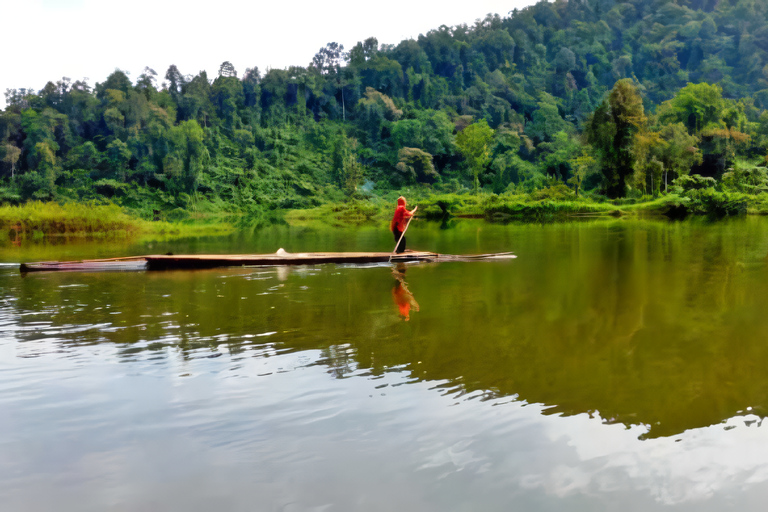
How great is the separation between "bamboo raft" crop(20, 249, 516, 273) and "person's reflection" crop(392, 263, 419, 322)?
1.18 meters

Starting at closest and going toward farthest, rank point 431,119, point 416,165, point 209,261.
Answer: point 209,261 < point 416,165 < point 431,119

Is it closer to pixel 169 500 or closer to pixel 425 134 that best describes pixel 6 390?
pixel 169 500

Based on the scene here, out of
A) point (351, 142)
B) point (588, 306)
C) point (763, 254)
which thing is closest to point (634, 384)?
point (588, 306)

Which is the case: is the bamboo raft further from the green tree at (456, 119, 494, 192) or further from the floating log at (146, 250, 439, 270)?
the green tree at (456, 119, 494, 192)

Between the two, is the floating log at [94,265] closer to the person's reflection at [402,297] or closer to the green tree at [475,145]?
the person's reflection at [402,297]

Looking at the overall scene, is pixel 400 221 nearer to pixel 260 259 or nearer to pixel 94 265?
pixel 260 259

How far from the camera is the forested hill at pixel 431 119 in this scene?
51812 millimetres

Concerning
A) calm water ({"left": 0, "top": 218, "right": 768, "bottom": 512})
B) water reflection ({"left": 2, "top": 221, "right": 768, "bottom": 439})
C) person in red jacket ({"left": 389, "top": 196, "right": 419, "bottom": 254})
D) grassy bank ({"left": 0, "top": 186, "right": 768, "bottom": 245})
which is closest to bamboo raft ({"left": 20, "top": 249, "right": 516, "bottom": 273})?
water reflection ({"left": 2, "top": 221, "right": 768, "bottom": 439})

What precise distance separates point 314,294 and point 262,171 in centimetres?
6228

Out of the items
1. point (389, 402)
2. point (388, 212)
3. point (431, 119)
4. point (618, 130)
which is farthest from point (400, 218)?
point (431, 119)

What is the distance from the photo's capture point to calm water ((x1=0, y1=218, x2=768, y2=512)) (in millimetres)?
4090

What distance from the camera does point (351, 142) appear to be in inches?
3123

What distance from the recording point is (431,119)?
78312 mm

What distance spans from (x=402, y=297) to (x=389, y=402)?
18.0 ft
